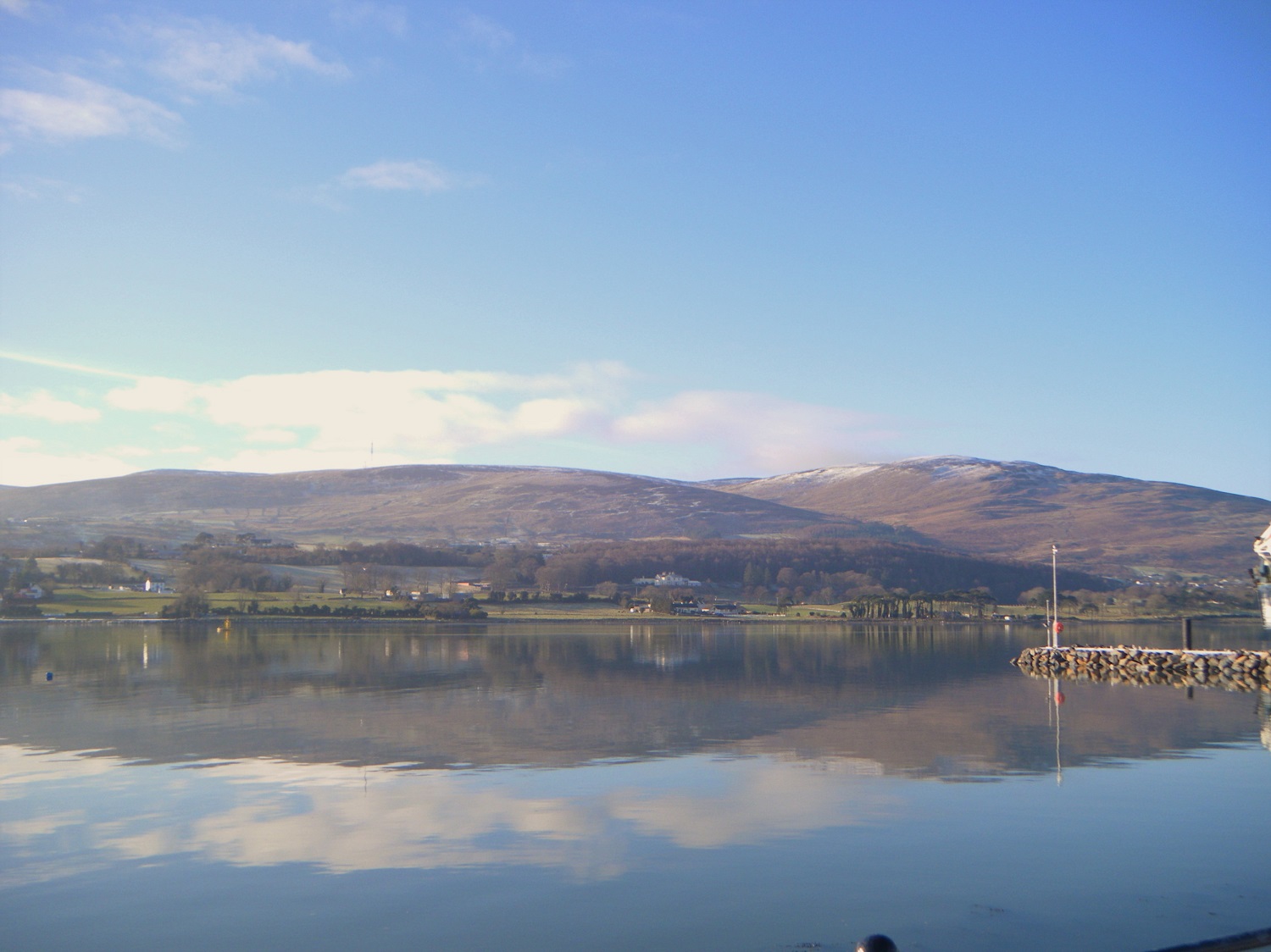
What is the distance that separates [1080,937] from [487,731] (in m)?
12.4

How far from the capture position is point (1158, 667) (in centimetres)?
3152

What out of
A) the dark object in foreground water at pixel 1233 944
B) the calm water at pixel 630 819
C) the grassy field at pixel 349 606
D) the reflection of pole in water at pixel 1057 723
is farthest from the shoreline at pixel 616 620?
the dark object in foreground water at pixel 1233 944

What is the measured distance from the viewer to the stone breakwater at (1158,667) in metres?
28.3

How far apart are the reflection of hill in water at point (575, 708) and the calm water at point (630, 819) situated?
15cm

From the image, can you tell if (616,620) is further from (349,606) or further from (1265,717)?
(1265,717)

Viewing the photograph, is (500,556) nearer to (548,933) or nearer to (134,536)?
(134,536)

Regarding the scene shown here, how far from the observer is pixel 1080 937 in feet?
26.7

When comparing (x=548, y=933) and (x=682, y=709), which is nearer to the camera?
(x=548, y=933)

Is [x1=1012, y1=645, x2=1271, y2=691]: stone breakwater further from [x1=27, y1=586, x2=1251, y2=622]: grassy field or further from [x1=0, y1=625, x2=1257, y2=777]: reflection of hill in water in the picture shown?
[x1=27, y1=586, x2=1251, y2=622]: grassy field

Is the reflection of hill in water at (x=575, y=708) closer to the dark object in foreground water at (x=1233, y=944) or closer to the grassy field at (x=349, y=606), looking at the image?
the dark object in foreground water at (x=1233, y=944)

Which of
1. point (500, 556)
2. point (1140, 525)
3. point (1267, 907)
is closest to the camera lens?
point (1267, 907)

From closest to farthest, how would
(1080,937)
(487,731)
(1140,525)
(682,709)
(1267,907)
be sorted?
(1080,937) < (1267,907) < (487,731) < (682,709) < (1140,525)

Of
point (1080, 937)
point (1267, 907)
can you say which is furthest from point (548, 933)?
point (1267, 907)

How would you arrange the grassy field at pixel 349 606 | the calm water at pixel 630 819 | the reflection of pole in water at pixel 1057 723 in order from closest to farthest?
1. the calm water at pixel 630 819
2. the reflection of pole in water at pixel 1057 723
3. the grassy field at pixel 349 606
